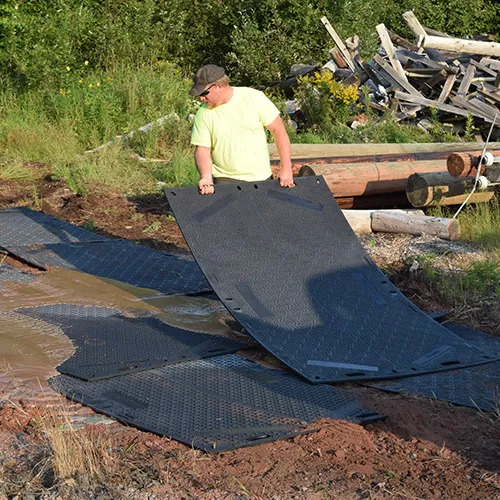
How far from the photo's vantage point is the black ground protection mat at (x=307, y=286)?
5.66 meters

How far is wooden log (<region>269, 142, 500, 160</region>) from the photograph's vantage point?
1130cm

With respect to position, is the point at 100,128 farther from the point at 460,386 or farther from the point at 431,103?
the point at 460,386

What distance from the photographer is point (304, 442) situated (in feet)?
14.3

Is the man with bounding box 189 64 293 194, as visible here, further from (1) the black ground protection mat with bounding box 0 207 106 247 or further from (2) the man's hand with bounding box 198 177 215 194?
(1) the black ground protection mat with bounding box 0 207 106 247

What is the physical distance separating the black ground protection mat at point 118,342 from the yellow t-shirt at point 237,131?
143 cm

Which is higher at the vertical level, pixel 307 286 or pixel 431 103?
pixel 307 286

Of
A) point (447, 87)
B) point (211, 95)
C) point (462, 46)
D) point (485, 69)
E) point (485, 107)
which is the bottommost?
point (485, 107)

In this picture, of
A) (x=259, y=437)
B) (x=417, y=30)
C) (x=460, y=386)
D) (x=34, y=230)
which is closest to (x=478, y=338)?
(x=460, y=386)

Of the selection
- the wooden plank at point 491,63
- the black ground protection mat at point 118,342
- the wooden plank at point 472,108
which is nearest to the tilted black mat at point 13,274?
the black ground protection mat at point 118,342

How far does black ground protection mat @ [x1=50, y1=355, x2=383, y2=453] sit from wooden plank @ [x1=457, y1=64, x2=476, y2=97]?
10472 mm

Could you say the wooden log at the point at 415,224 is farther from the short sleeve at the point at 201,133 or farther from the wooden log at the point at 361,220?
the short sleeve at the point at 201,133

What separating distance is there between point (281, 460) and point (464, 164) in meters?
6.03

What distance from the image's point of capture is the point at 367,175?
399 inches

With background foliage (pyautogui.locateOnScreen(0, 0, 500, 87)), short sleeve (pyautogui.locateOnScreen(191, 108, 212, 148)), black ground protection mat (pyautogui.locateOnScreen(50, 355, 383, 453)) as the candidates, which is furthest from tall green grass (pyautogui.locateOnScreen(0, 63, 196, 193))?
black ground protection mat (pyautogui.locateOnScreen(50, 355, 383, 453))
